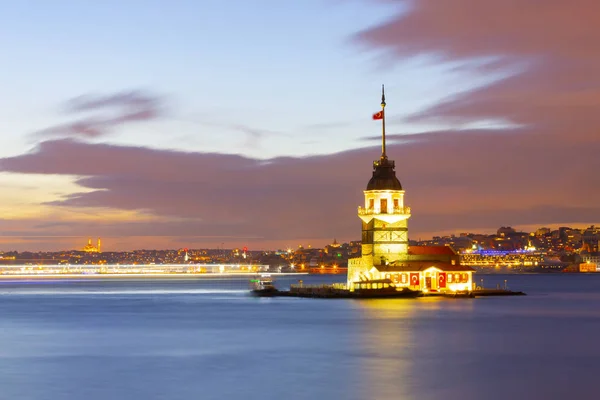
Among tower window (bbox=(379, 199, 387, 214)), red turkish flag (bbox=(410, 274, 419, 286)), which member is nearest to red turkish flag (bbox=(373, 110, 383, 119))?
tower window (bbox=(379, 199, 387, 214))

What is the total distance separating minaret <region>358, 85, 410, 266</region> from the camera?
96.1 meters

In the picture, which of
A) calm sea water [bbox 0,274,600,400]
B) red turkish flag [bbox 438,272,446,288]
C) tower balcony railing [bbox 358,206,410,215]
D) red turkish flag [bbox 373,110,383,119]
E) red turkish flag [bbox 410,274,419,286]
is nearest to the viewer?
calm sea water [bbox 0,274,600,400]

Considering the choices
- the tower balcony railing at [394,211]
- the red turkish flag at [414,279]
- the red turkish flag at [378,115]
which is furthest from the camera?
the red turkish flag at [414,279]

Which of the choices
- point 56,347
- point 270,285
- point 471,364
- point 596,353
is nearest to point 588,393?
point 471,364

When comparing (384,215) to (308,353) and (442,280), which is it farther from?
(308,353)

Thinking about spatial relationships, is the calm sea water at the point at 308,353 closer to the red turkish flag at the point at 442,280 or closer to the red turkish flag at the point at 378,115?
the red turkish flag at the point at 442,280

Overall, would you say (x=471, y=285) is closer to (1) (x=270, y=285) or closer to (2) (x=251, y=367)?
(1) (x=270, y=285)

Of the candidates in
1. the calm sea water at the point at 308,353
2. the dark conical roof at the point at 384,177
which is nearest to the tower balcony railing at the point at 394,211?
the dark conical roof at the point at 384,177

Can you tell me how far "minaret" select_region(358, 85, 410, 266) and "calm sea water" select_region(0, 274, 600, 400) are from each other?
7089mm

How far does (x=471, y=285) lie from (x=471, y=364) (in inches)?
2091

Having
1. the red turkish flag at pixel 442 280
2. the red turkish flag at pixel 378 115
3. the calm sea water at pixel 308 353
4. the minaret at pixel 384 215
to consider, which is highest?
the red turkish flag at pixel 378 115

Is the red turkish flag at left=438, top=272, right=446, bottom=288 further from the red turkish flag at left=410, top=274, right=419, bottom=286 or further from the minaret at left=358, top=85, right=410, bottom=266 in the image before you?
the minaret at left=358, top=85, right=410, bottom=266

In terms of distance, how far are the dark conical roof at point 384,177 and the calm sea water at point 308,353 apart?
37.7ft

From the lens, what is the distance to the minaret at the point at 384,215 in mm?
96125
